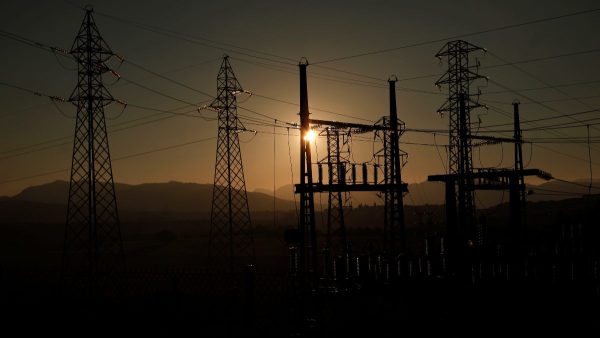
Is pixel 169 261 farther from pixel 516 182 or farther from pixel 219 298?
pixel 516 182

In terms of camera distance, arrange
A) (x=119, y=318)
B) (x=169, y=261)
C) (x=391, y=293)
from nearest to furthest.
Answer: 1. (x=119, y=318)
2. (x=391, y=293)
3. (x=169, y=261)

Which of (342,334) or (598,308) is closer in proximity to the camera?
(342,334)

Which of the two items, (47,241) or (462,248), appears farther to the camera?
(47,241)

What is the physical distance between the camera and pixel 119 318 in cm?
1620

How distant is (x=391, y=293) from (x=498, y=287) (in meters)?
3.91

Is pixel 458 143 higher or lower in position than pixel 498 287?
higher

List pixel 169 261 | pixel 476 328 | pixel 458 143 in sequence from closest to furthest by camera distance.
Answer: pixel 476 328
pixel 458 143
pixel 169 261

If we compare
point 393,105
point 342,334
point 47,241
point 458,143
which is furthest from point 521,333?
point 47,241

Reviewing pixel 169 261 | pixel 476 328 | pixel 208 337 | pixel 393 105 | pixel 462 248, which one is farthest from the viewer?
pixel 169 261

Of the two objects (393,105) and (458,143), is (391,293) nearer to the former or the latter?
(393,105)

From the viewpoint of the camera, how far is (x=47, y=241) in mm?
96812

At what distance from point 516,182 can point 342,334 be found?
11.2m

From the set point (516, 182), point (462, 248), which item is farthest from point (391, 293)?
point (516, 182)

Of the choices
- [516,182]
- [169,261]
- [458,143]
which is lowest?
[169,261]
